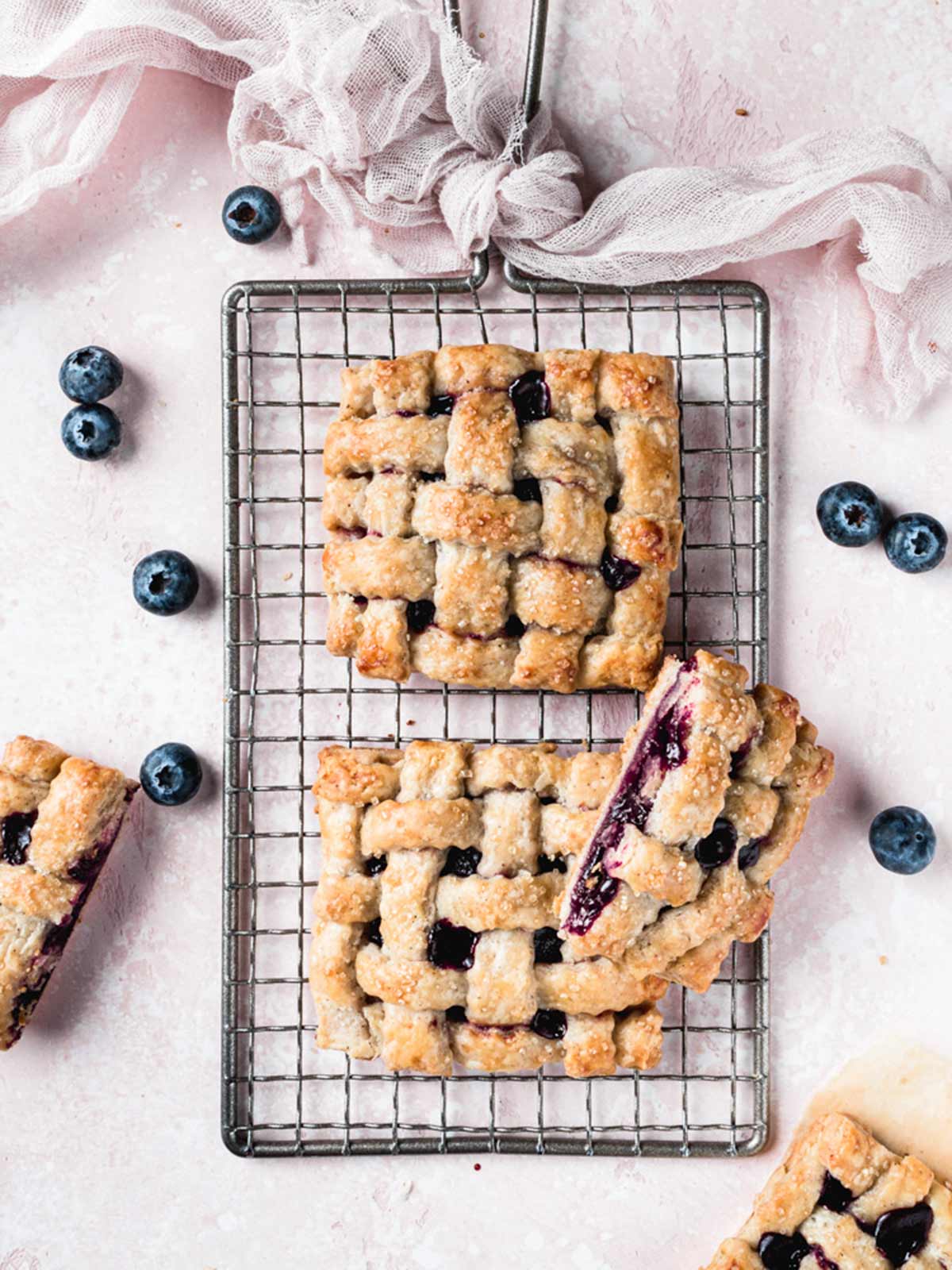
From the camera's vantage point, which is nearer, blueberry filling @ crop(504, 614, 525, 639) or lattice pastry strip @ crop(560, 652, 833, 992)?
lattice pastry strip @ crop(560, 652, 833, 992)

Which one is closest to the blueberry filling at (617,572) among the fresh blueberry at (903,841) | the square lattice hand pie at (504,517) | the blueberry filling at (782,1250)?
the square lattice hand pie at (504,517)

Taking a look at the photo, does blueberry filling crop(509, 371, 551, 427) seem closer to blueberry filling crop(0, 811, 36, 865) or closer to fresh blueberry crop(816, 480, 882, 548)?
fresh blueberry crop(816, 480, 882, 548)

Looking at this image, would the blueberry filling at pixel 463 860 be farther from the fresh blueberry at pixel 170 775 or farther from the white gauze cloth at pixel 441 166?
the white gauze cloth at pixel 441 166

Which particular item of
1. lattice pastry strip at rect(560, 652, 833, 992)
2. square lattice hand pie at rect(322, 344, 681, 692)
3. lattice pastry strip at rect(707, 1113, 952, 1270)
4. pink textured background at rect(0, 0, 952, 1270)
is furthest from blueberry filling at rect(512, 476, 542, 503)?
lattice pastry strip at rect(707, 1113, 952, 1270)

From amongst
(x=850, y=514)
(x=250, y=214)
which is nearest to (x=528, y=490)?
(x=850, y=514)

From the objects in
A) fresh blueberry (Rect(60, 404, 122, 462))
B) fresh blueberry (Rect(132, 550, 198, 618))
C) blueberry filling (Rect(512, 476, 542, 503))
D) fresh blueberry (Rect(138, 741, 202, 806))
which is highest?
fresh blueberry (Rect(60, 404, 122, 462))

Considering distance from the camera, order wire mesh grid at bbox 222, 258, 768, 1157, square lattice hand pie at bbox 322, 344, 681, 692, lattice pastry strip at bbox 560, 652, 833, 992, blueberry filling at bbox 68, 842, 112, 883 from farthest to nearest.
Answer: wire mesh grid at bbox 222, 258, 768, 1157 → blueberry filling at bbox 68, 842, 112, 883 → square lattice hand pie at bbox 322, 344, 681, 692 → lattice pastry strip at bbox 560, 652, 833, 992
